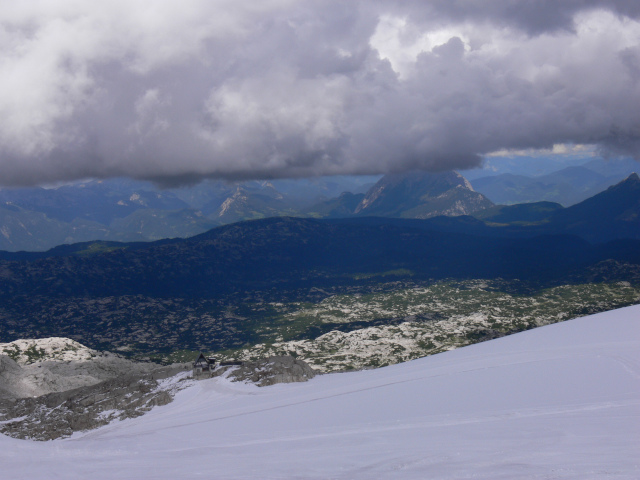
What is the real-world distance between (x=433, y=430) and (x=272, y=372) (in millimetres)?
56551

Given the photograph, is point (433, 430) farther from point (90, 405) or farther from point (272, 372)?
point (90, 405)

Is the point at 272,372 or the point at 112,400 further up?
the point at 272,372

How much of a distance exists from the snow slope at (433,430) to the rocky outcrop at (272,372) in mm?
18696

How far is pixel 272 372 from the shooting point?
88.2 metres

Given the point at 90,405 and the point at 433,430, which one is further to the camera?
the point at 90,405

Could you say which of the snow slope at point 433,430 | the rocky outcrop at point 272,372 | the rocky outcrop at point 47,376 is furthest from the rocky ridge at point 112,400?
the rocky outcrop at point 47,376

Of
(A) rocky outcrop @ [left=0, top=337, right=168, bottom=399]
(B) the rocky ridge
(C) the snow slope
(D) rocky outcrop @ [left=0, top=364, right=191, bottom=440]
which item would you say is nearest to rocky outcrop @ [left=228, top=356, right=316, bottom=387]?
(B) the rocky ridge

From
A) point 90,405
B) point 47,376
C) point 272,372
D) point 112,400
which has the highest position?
point 272,372

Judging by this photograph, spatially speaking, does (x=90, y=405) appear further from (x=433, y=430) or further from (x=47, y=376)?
(x=47, y=376)

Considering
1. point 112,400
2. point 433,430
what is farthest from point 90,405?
point 433,430

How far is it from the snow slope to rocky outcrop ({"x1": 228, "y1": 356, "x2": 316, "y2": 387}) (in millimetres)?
18696

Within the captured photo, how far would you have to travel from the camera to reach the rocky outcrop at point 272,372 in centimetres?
8531

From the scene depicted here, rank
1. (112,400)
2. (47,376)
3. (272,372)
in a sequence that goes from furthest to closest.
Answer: (47,376), (272,372), (112,400)

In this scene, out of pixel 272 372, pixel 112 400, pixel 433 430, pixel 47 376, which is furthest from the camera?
pixel 47 376
